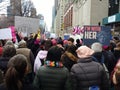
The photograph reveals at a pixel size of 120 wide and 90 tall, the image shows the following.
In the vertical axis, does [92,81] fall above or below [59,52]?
below

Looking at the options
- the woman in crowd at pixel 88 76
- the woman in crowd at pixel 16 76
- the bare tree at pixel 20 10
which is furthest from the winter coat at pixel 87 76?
the bare tree at pixel 20 10

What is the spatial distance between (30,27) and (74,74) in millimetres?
14807

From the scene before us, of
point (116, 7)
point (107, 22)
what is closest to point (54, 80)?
point (107, 22)

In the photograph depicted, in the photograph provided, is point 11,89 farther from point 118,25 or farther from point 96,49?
point 118,25

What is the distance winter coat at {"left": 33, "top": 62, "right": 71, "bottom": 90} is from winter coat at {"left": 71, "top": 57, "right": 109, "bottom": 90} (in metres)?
0.20

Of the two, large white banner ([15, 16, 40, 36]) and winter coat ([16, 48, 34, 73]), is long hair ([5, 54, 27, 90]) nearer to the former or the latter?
winter coat ([16, 48, 34, 73])

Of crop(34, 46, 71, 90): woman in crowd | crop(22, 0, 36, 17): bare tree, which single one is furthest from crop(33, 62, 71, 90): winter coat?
crop(22, 0, 36, 17): bare tree

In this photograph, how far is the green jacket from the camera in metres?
6.36

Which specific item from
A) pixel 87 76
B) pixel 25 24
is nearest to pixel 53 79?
pixel 87 76

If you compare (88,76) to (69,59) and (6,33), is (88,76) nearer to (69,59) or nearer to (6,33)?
(69,59)

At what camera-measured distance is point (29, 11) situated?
76.5 m

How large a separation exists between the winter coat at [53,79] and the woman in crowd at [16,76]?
4.04 ft

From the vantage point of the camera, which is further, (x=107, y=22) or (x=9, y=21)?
(x=9, y=21)

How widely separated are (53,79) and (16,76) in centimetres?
148
